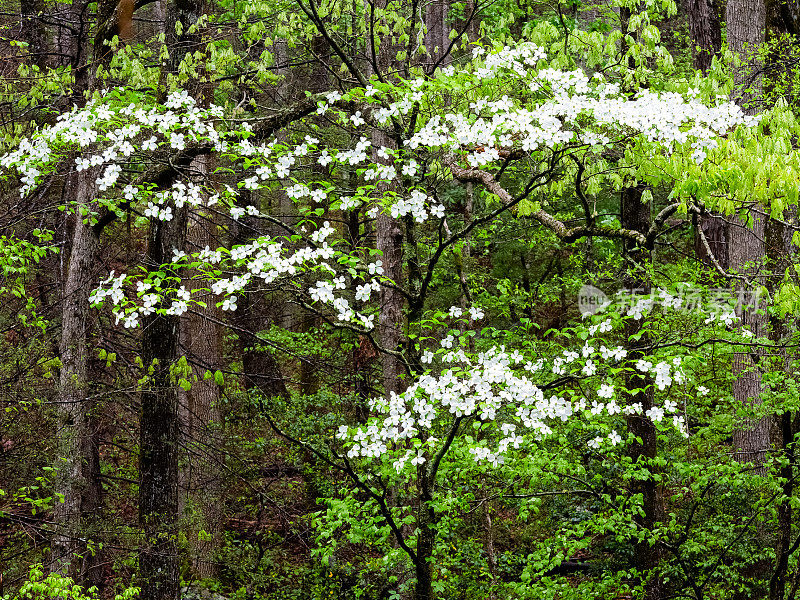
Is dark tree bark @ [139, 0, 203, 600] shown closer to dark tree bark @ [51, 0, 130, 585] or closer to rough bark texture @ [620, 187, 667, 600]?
dark tree bark @ [51, 0, 130, 585]

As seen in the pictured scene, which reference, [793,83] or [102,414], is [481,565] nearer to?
[102,414]

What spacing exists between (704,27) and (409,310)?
7.28m

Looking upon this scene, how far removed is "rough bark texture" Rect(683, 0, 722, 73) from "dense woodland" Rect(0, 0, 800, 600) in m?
0.06

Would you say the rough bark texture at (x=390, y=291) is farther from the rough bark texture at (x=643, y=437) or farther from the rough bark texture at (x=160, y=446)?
the rough bark texture at (x=643, y=437)

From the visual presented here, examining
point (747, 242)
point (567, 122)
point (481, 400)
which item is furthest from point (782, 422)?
point (567, 122)

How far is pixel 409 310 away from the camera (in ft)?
18.6

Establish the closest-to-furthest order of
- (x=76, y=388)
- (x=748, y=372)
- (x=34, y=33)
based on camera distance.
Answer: (x=76, y=388) < (x=748, y=372) < (x=34, y=33)

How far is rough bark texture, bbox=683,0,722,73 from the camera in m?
9.92

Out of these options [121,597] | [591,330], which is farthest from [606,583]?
[121,597]

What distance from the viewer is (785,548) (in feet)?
20.9

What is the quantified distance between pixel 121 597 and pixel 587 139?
510 cm

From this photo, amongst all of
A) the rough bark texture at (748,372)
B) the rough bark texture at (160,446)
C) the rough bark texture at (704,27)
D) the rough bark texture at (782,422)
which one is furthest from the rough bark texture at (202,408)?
the rough bark texture at (704,27)

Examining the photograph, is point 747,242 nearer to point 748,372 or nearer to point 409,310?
point 748,372

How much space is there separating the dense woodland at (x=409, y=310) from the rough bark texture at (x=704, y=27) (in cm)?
6
